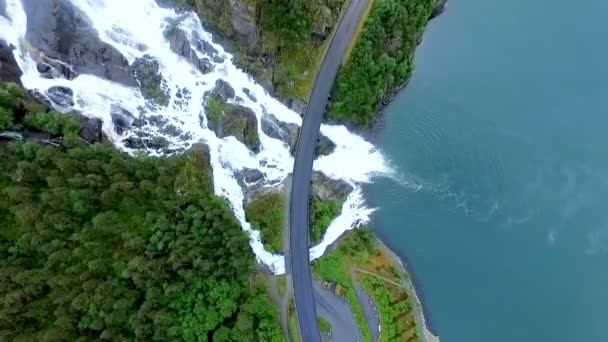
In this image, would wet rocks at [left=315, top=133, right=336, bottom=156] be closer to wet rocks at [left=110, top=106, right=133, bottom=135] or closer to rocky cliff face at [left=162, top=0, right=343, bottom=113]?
rocky cliff face at [left=162, top=0, right=343, bottom=113]

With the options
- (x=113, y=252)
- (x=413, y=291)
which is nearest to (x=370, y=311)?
(x=413, y=291)

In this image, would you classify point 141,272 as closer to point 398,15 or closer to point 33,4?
point 33,4

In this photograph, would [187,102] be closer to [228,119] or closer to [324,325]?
[228,119]

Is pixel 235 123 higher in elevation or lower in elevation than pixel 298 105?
lower

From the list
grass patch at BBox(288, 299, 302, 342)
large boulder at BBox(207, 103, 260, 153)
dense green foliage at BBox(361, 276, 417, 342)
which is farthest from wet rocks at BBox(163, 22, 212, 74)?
dense green foliage at BBox(361, 276, 417, 342)

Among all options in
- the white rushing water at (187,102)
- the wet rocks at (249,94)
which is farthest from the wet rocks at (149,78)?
the wet rocks at (249,94)

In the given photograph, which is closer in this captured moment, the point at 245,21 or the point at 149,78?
the point at 245,21
